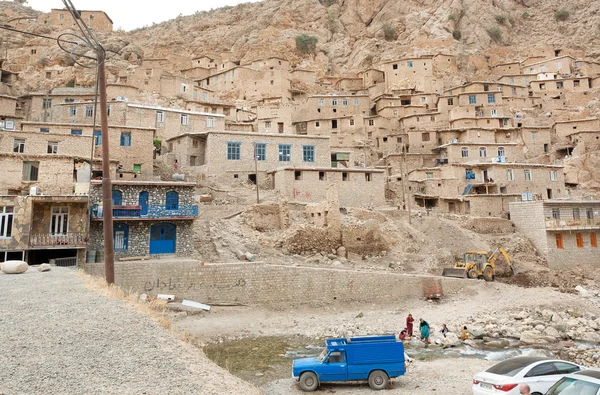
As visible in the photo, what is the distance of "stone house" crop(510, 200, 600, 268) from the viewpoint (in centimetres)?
3092

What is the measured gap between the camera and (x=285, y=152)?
36.2 m

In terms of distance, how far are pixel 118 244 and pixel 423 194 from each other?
27.6 meters

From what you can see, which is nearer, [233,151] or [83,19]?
[233,151]

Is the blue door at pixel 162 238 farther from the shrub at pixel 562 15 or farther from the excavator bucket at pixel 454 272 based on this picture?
the shrub at pixel 562 15

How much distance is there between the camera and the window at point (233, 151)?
34750mm

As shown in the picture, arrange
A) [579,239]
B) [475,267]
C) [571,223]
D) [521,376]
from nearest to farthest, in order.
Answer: [521,376] < [475,267] < [571,223] < [579,239]

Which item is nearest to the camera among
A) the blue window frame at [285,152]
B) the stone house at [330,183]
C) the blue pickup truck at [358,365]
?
the blue pickup truck at [358,365]

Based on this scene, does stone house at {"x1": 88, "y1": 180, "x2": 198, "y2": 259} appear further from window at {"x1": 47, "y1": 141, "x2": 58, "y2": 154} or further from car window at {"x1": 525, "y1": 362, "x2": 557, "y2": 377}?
car window at {"x1": 525, "y1": 362, "x2": 557, "y2": 377}

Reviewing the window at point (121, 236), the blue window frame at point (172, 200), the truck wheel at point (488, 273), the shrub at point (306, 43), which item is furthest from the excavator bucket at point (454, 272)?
the shrub at point (306, 43)

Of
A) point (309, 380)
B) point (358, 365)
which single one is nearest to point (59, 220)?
point (309, 380)

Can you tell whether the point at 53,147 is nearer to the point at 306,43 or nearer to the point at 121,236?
the point at 121,236

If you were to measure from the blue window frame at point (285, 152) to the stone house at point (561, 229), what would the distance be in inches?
793

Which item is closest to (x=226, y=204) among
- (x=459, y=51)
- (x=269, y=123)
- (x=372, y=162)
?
(x=269, y=123)

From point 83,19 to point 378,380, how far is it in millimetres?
70497
